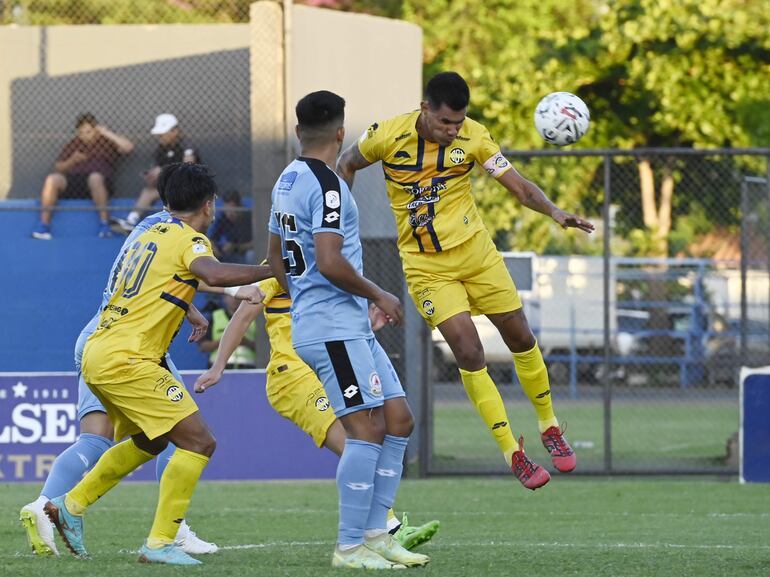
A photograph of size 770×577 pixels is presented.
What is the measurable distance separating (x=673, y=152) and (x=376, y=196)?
3.42 metres

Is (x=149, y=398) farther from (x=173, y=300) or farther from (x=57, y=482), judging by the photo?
(x=57, y=482)

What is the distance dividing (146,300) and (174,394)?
19.9 inches

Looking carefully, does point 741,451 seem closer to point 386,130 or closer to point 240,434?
point 240,434

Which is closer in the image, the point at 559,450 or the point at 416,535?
the point at 416,535

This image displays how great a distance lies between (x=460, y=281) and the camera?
29.8 ft

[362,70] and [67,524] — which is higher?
[362,70]

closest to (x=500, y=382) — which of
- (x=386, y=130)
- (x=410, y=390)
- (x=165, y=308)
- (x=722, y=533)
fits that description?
(x=410, y=390)

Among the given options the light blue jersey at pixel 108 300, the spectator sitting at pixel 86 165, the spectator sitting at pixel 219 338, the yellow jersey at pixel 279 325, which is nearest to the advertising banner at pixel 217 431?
the spectator sitting at pixel 219 338

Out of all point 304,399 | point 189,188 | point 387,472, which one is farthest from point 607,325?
point 189,188

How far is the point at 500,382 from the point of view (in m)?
20.2

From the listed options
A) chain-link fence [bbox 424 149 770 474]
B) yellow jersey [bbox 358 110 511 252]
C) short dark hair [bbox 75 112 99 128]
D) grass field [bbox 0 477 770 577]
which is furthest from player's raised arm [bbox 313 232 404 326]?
chain-link fence [bbox 424 149 770 474]

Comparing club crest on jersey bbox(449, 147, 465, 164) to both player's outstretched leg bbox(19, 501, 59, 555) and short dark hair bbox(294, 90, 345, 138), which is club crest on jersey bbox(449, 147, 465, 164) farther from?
player's outstretched leg bbox(19, 501, 59, 555)

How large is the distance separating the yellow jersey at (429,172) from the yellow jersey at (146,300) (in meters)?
1.60

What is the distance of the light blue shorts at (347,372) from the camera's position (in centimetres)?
705
